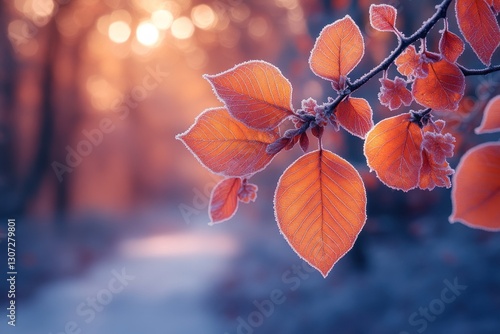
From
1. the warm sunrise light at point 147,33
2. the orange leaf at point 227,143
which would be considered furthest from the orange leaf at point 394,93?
the warm sunrise light at point 147,33

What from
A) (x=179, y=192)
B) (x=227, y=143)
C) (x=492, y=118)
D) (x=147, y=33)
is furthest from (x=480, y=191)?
(x=179, y=192)

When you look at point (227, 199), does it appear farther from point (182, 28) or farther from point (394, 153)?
point (182, 28)

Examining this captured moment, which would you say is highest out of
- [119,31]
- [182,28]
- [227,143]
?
[227,143]

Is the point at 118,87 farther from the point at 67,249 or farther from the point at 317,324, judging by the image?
the point at 317,324

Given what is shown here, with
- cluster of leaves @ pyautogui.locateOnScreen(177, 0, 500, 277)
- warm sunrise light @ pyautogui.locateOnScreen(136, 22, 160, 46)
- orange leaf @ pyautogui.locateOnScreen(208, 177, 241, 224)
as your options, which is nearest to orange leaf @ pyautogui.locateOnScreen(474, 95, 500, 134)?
cluster of leaves @ pyautogui.locateOnScreen(177, 0, 500, 277)

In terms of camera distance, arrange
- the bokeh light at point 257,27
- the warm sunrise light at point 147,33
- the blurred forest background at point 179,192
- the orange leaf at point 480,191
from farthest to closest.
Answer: the bokeh light at point 257,27
the warm sunrise light at point 147,33
the blurred forest background at point 179,192
the orange leaf at point 480,191

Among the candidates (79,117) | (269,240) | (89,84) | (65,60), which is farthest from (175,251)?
(89,84)

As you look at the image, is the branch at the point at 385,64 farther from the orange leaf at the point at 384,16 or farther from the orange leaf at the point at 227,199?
the orange leaf at the point at 227,199
